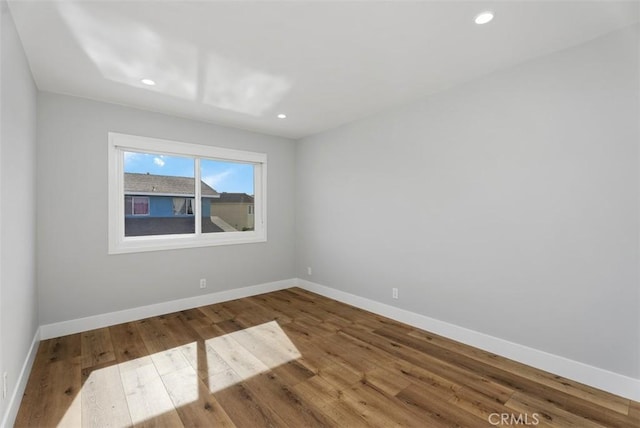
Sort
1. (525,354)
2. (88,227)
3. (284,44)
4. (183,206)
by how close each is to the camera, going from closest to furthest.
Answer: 1. (284,44)
2. (525,354)
3. (88,227)
4. (183,206)

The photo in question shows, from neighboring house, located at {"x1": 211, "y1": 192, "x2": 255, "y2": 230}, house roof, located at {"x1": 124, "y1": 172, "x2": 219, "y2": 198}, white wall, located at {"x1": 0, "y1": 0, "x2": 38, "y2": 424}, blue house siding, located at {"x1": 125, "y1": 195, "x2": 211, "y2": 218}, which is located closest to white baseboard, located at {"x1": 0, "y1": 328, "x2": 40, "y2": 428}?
white wall, located at {"x1": 0, "y1": 0, "x2": 38, "y2": 424}

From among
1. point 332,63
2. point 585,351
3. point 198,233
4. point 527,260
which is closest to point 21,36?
point 332,63

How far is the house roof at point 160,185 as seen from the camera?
11.5 feet

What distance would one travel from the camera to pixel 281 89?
292 centimetres

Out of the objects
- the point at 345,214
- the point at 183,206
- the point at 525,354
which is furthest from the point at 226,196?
the point at 525,354

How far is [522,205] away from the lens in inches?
96.0

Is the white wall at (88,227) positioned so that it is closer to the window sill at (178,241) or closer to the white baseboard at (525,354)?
the window sill at (178,241)

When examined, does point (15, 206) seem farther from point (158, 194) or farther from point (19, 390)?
point (158, 194)

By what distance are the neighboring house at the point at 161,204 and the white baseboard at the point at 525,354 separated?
8.48ft

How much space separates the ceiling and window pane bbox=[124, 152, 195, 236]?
2.54ft

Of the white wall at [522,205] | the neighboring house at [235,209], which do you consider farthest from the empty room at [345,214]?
the neighboring house at [235,209]

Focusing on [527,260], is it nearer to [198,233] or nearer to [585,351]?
[585,351]

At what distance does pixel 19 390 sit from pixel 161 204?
2215 mm

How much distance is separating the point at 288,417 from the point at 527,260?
7.20 ft
